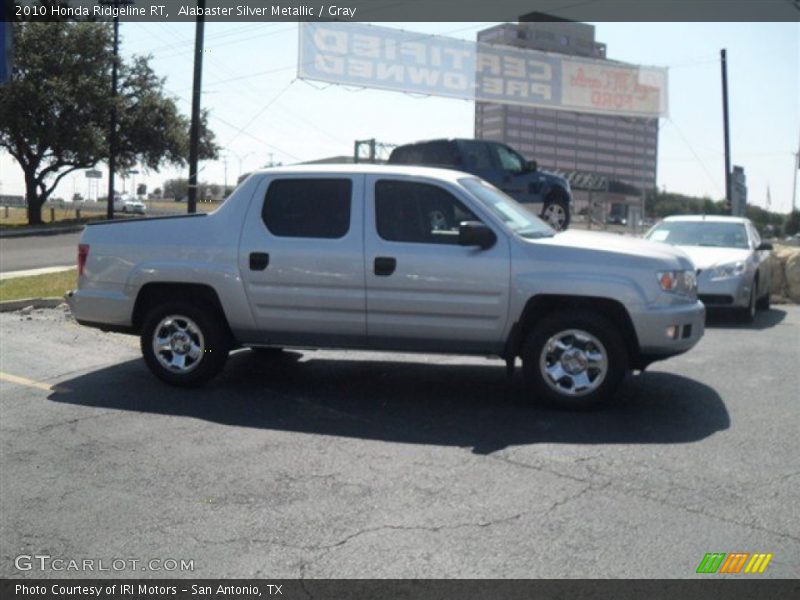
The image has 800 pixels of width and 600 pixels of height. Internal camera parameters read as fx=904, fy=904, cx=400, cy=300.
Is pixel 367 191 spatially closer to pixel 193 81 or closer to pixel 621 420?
pixel 621 420

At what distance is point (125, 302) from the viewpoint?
7.89 metres

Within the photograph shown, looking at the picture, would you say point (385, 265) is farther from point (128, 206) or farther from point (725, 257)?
point (128, 206)

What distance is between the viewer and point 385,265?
720 centimetres

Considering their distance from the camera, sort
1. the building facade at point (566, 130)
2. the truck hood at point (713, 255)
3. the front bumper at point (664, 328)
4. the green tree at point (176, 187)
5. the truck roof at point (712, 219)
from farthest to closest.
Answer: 1. the building facade at point (566, 130)
2. the green tree at point (176, 187)
3. the truck roof at point (712, 219)
4. the truck hood at point (713, 255)
5. the front bumper at point (664, 328)

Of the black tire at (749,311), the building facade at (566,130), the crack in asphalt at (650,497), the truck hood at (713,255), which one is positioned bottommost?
the crack in asphalt at (650,497)

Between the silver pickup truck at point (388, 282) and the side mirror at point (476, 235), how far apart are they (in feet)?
0.06

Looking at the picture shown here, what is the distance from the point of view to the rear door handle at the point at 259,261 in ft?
24.5

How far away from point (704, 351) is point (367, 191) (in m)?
4.27

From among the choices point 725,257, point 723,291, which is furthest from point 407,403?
point 725,257

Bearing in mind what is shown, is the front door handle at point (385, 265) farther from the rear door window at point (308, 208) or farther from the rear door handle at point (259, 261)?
the rear door handle at point (259, 261)

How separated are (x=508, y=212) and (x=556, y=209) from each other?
9620 mm

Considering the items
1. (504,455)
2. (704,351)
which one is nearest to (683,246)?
(704,351)

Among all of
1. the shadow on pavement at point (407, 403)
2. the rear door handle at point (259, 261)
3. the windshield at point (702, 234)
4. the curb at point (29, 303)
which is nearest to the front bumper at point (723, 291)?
the windshield at point (702, 234)

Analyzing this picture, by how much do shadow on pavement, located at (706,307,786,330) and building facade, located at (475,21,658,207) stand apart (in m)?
40.6
